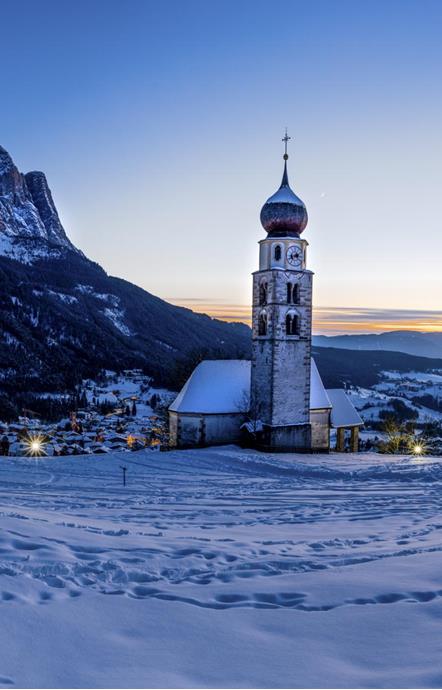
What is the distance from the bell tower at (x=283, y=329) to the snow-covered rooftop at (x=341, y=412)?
429cm

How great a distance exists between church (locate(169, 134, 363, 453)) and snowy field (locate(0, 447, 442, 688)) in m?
21.2

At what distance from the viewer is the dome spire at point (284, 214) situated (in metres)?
34.5

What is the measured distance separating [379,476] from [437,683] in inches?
740

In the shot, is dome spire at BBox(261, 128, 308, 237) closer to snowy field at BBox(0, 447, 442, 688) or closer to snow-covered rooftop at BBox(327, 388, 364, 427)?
snow-covered rooftop at BBox(327, 388, 364, 427)

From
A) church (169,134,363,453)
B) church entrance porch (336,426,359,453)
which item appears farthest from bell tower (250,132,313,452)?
church entrance porch (336,426,359,453)

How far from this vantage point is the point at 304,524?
10625 millimetres

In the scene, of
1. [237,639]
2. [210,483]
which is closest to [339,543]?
[237,639]

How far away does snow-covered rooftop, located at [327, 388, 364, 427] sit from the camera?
124 feet

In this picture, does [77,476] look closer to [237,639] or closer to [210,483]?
[210,483]

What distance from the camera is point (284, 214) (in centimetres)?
3444

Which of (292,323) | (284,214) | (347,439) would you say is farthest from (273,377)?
(347,439)

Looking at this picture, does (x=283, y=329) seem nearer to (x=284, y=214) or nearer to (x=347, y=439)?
(x=284, y=214)

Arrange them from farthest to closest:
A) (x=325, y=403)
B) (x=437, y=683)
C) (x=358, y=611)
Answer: (x=325, y=403) < (x=358, y=611) < (x=437, y=683)

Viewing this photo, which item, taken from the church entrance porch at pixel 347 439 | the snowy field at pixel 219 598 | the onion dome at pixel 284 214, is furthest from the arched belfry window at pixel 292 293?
the snowy field at pixel 219 598
